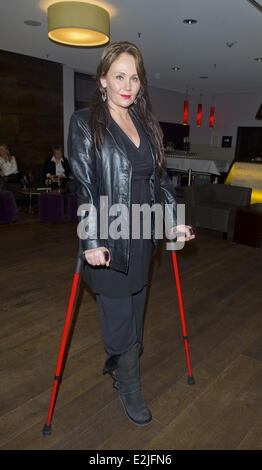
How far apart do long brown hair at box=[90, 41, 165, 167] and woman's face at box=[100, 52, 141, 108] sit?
0.02 m

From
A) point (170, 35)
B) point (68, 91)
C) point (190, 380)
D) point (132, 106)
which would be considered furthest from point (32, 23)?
point (190, 380)

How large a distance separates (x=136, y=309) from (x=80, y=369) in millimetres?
670

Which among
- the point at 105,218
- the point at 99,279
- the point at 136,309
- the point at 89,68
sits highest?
the point at 89,68

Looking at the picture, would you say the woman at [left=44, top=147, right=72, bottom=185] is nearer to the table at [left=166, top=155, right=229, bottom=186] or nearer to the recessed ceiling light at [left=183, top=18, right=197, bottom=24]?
the recessed ceiling light at [left=183, top=18, right=197, bottom=24]

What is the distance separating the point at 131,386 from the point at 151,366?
20.1 inches

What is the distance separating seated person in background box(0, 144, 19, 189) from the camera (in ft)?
22.7

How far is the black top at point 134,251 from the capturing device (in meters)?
1.54

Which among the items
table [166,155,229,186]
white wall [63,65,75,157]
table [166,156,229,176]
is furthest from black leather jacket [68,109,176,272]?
table [166,156,229,176]

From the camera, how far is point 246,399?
1.97 metres

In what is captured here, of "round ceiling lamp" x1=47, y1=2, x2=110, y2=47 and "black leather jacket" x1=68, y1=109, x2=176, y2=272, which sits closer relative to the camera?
"black leather jacket" x1=68, y1=109, x2=176, y2=272

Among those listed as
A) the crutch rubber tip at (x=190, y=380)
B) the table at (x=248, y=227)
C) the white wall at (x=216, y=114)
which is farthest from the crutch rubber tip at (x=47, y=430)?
the white wall at (x=216, y=114)

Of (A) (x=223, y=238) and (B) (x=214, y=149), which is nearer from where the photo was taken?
(A) (x=223, y=238)
